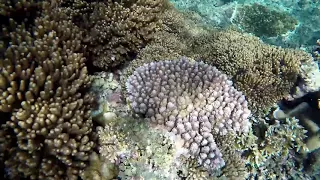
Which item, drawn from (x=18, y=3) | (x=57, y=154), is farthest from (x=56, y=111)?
(x=18, y=3)

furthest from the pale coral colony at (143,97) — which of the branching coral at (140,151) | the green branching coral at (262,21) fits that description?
the green branching coral at (262,21)

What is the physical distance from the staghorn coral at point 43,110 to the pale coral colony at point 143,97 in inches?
0.5

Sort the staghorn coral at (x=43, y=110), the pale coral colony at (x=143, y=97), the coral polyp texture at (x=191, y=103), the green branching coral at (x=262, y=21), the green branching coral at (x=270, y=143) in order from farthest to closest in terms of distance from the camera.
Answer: the green branching coral at (x=262, y=21) < the green branching coral at (x=270, y=143) < the coral polyp texture at (x=191, y=103) < the pale coral colony at (x=143, y=97) < the staghorn coral at (x=43, y=110)

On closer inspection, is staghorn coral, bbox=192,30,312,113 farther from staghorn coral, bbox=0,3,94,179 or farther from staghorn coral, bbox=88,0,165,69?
staghorn coral, bbox=0,3,94,179

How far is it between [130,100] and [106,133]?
51 cm

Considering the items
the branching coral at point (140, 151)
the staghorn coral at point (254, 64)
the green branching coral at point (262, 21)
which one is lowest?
the green branching coral at point (262, 21)

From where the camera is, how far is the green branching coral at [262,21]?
8383 millimetres

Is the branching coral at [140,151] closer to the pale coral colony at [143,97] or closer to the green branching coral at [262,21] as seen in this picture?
the pale coral colony at [143,97]

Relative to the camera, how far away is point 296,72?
→ 4.46m

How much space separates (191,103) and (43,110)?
171 cm

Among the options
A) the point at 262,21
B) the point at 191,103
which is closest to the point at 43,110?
the point at 191,103

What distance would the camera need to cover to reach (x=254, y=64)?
14.3 ft

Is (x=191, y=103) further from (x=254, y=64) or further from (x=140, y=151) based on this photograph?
(x=254, y=64)

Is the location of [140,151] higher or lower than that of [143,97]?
lower
